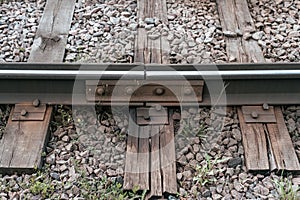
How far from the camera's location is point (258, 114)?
113 inches

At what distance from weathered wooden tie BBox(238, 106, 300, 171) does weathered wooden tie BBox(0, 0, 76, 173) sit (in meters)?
1.23

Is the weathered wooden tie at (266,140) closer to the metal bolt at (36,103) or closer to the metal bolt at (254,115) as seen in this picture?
the metal bolt at (254,115)

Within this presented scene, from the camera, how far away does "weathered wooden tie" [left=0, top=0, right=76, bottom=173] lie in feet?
8.41

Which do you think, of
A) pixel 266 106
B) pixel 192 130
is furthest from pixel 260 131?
pixel 192 130

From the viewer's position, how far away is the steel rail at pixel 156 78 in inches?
111

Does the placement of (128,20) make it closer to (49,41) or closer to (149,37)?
(149,37)

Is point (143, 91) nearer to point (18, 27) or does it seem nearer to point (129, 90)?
point (129, 90)

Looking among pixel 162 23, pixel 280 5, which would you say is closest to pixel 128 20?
pixel 162 23

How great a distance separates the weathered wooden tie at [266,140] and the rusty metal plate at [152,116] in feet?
1.62

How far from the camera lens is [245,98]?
294cm

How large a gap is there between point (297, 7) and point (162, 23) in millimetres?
1243

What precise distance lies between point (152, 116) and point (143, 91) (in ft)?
0.56

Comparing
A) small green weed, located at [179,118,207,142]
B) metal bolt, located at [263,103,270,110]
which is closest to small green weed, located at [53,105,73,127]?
small green weed, located at [179,118,207,142]

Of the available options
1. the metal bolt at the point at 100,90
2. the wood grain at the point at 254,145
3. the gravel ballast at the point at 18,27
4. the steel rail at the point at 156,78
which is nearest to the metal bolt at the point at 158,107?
the steel rail at the point at 156,78
